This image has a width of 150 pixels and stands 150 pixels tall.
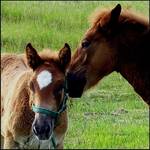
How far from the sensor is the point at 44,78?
6449 millimetres

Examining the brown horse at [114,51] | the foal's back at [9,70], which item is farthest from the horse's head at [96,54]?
the foal's back at [9,70]

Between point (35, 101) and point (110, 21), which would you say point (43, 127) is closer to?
point (35, 101)

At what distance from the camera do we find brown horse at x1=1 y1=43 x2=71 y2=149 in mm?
6316

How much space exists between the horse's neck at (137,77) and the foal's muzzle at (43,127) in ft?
3.27

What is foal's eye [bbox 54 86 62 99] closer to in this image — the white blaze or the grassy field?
the white blaze

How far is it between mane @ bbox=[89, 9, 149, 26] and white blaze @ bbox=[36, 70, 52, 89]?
739 mm

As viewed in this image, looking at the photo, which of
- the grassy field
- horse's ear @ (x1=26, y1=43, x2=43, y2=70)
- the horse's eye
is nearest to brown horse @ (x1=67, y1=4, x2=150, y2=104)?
the horse's eye

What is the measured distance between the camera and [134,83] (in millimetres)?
6672

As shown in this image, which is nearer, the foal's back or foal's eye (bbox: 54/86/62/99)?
foal's eye (bbox: 54/86/62/99)

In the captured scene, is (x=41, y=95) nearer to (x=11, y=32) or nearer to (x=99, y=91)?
(x=99, y=91)

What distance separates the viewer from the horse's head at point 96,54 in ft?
21.4

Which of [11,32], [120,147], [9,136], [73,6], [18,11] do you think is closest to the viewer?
[9,136]

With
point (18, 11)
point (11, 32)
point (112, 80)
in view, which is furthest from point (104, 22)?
point (18, 11)

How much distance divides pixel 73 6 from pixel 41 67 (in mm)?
14060
